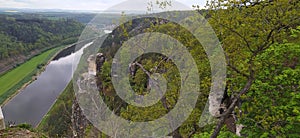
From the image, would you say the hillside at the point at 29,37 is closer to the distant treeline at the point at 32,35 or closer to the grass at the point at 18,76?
the distant treeline at the point at 32,35

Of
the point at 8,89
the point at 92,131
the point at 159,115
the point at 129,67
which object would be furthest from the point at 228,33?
the point at 8,89

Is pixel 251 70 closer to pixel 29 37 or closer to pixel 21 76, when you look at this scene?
pixel 21 76

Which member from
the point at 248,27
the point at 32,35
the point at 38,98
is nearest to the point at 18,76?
the point at 38,98

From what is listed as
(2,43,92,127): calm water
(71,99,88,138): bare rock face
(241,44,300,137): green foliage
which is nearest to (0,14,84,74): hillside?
(2,43,92,127): calm water

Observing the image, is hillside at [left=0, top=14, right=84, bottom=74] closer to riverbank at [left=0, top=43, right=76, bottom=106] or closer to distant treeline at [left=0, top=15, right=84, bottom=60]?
distant treeline at [left=0, top=15, right=84, bottom=60]

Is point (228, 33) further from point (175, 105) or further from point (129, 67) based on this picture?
point (129, 67)

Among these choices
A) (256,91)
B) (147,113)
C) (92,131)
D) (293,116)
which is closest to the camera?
(293,116)
